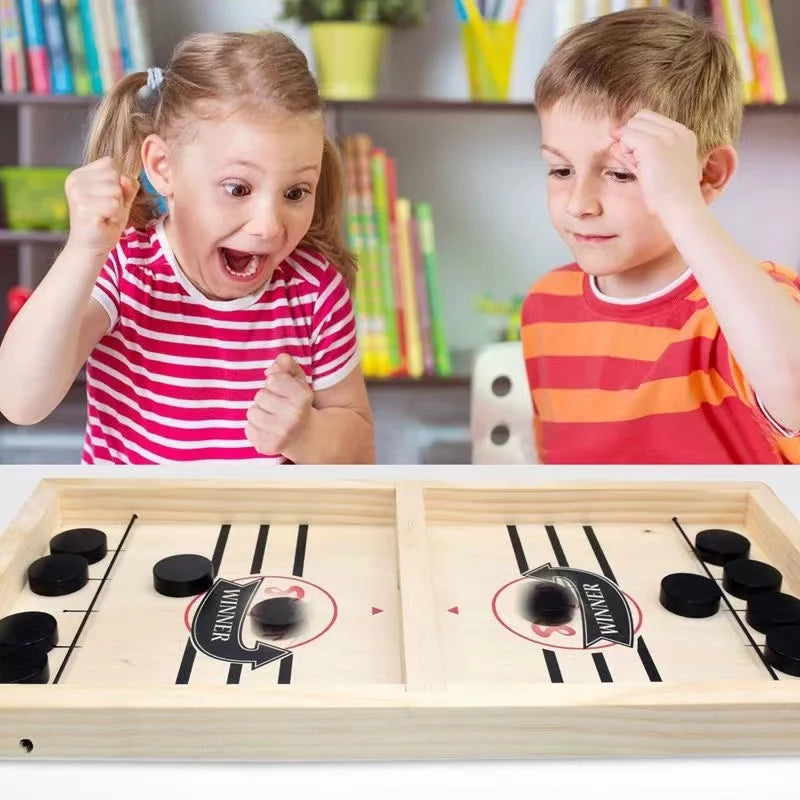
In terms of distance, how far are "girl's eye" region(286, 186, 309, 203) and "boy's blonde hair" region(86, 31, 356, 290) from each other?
0.26 ft

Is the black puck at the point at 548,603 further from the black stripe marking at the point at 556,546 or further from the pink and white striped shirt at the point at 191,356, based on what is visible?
the pink and white striped shirt at the point at 191,356

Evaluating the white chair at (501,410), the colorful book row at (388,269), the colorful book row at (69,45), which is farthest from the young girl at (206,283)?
the colorful book row at (69,45)

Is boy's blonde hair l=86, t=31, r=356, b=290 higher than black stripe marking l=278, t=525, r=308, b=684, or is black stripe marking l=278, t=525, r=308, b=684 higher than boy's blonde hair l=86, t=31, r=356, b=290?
boy's blonde hair l=86, t=31, r=356, b=290

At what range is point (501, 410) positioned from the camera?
4.85ft

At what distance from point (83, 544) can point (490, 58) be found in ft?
5.97

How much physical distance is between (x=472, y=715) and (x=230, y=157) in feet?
2.34

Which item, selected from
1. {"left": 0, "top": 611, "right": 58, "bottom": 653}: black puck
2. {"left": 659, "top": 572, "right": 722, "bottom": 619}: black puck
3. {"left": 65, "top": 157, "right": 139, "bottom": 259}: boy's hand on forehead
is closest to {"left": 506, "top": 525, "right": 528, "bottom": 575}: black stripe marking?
{"left": 659, "top": 572, "right": 722, "bottom": 619}: black puck

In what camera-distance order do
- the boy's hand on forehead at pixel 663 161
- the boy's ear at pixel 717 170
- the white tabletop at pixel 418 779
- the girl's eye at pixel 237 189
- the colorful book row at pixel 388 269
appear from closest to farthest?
the white tabletop at pixel 418 779, the boy's hand on forehead at pixel 663 161, the girl's eye at pixel 237 189, the boy's ear at pixel 717 170, the colorful book row at pixel 388 269

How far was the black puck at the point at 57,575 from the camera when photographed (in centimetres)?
73

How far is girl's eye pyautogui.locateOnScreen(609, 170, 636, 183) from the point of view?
3.74ft

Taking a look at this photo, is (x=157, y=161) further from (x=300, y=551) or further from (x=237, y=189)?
(x=300, y=551)

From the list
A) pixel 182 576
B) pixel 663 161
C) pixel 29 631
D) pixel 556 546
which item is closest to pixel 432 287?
pixel 663 161

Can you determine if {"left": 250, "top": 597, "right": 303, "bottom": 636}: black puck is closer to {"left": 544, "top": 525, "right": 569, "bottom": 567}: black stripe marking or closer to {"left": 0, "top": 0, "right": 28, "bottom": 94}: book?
{"left": 544, "top": 525, "right": 569, "bottom": 567}: black stripe marking

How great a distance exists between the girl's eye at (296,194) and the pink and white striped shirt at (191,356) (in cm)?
16
